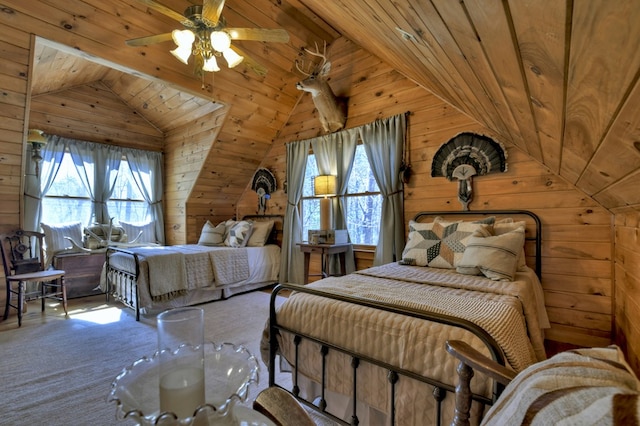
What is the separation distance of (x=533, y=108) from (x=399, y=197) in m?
2.35

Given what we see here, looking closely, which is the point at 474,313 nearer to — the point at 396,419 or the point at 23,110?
the point at 396,419

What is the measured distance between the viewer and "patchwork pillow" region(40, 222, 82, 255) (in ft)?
13.4

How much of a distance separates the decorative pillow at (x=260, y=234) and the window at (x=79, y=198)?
2297 mm

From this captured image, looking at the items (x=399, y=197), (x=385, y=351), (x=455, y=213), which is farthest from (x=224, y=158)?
(x=385, y=351)

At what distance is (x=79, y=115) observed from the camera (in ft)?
15.3

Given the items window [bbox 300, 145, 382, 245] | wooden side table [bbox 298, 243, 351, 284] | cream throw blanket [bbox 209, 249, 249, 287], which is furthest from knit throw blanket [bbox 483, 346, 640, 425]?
cream throw blanket [bbox 209, 249, 249, 287]

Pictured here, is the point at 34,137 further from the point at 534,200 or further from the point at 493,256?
the point at 534,200

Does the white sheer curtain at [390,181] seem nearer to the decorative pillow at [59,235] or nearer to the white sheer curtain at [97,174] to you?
the white sheer curtain at [97,174]

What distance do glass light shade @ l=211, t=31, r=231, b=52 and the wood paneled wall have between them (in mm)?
2792

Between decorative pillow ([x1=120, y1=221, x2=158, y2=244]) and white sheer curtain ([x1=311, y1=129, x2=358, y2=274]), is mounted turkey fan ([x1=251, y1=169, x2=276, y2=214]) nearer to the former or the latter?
white sheer curtain ([x1=311, y1=129, x2=358, y2=274])

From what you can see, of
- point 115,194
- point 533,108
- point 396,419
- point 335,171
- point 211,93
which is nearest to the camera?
point 533,108

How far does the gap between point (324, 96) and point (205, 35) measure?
1.76 meters

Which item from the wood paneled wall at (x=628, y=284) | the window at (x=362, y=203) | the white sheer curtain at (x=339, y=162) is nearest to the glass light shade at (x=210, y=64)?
the white sheer curtain at (x=339, y=162)

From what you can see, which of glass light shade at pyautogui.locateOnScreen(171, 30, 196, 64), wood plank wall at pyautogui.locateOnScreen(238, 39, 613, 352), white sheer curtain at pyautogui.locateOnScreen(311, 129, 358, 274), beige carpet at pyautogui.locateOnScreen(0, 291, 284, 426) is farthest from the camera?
white sheer curtain at pyautogui.locateOnScreen(311, 129, 358, 274)
